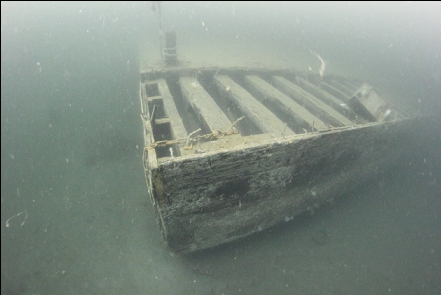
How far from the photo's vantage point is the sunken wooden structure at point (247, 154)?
2742 mm

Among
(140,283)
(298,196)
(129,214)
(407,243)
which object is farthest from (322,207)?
(129,214)

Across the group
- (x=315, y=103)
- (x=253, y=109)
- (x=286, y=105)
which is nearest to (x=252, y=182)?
(x=253, y=109)

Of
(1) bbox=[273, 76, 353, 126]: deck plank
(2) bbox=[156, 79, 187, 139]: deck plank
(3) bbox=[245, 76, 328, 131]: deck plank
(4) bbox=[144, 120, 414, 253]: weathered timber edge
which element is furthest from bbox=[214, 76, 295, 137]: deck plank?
(2) bbox=[156, 79, 187, 139]: deck plank

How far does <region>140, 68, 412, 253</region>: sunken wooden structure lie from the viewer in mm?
2742

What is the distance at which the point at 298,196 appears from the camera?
3992 mm

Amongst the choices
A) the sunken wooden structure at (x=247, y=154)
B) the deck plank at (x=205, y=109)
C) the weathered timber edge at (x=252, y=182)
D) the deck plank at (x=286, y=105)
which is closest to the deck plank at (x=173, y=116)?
the sunken wooden structure at (x=247, y=154)

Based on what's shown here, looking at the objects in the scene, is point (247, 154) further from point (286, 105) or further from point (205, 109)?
point (286, 105)

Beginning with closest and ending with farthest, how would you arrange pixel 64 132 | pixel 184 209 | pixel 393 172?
1. pixel 184 209
2. pixel 393 172
3. pixel 64 132

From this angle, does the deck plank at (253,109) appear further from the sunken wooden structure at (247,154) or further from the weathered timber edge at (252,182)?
the weathered timber edge at (252,182)

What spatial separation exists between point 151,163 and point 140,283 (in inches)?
100

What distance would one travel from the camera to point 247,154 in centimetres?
280

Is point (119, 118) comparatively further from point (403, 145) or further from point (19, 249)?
point (403, 145)

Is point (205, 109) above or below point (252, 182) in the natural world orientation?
above

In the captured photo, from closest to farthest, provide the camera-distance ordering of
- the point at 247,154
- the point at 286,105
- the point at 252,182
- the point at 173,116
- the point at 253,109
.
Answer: the point at 247,154 → the point at 252,182 → the point at 173,116 → the point at 253,109 → the point at 286,105
